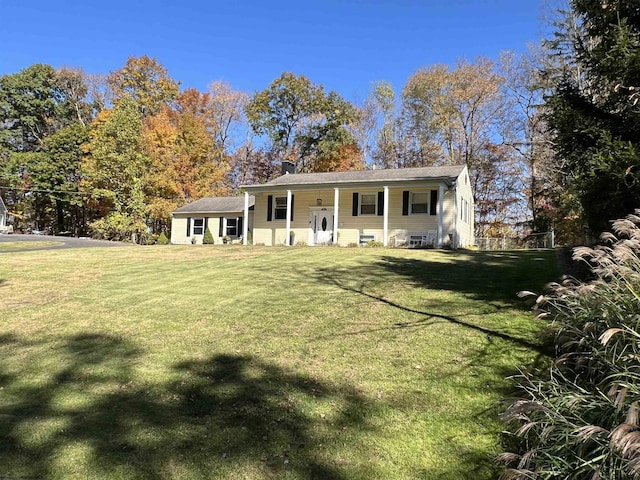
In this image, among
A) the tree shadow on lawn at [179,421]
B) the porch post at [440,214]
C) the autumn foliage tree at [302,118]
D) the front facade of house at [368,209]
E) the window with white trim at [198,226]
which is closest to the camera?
the tree shadow on lawn at [179,421]

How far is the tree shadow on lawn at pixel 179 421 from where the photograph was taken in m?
2.88

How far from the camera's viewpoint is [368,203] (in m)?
22.1

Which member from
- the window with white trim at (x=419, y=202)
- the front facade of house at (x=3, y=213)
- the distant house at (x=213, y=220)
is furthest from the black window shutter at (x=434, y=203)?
the front facade of house at (x=3, y=213)

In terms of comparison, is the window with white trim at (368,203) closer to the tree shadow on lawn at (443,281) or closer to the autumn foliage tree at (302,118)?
the tree shadow on lawn at (443,281)

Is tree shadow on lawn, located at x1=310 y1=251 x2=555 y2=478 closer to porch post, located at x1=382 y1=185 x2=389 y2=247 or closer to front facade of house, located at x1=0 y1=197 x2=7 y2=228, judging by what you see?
porch post, located at x1=382 y1=185 x2=389 y2=247

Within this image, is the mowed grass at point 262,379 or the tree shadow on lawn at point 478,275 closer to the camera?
the mowed grass at point 262,379

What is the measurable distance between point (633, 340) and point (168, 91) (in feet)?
133

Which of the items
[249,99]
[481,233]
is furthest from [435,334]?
[249,99]

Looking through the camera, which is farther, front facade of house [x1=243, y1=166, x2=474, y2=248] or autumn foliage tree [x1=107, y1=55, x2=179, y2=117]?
autumn foliage tree [x1=107, y1=55, x2=179, y2=117]

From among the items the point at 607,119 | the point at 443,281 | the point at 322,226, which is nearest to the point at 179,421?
the point at 443,281

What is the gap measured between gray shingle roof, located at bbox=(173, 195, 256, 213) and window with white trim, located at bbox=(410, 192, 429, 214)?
10.0 m

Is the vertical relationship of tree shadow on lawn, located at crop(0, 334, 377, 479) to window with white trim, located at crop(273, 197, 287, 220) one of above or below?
below

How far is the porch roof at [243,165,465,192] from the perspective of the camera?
65.2 ft

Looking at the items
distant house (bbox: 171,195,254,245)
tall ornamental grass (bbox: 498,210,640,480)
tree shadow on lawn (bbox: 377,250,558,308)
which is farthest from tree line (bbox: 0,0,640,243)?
tall ornamental grass (bbox: 498,210,640,480)
